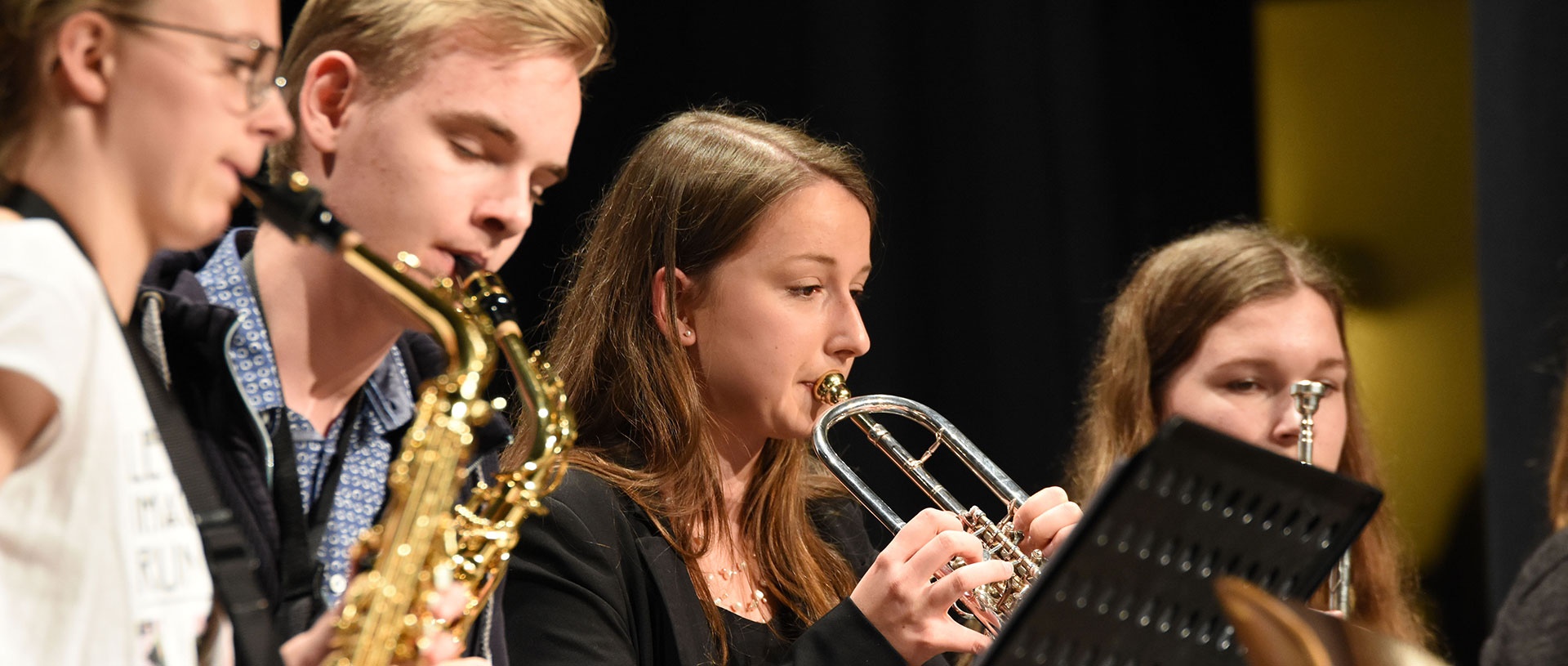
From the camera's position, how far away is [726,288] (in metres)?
2.17

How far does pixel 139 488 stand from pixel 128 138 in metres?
0.26

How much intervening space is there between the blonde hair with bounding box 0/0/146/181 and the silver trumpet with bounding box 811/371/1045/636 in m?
1.23

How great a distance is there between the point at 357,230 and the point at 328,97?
16 cm

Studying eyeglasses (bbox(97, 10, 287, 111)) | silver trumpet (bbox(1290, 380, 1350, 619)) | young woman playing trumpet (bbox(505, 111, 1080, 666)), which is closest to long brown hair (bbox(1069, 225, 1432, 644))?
silver trumpet (bbox(1290, 380, 1350, 619))

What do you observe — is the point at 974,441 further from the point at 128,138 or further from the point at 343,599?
the point at 128,138

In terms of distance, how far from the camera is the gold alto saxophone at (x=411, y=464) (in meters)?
1.36

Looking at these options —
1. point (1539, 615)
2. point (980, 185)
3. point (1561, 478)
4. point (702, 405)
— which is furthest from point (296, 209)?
point (980, 185)

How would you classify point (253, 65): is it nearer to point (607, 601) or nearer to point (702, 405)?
point (607, 601)

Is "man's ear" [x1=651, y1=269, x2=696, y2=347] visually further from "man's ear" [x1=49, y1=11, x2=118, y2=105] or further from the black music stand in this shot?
"man's ear" [x1=49, y1=11, x2=118, y2=105]

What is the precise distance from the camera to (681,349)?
218 cm

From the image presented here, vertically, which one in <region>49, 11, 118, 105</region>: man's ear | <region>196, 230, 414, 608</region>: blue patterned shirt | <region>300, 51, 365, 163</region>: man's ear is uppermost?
<region>49, 11, 118, 105</region>: man's ear

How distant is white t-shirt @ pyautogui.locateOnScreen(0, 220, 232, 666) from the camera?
40.3 inches

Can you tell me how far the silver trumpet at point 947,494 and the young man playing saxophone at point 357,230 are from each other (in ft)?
1.90

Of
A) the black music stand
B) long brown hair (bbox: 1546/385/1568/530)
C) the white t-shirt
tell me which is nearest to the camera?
the white t-shirt
